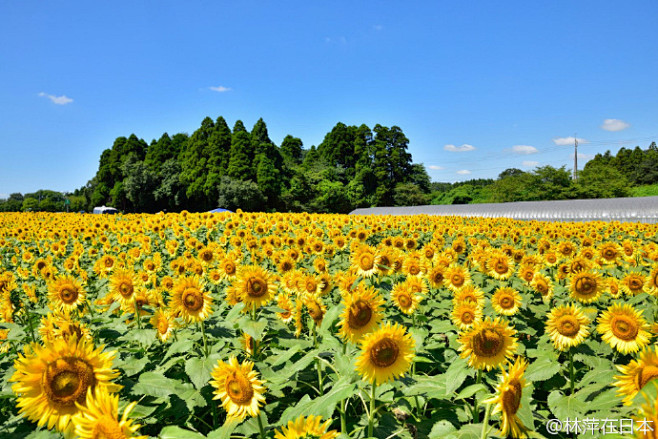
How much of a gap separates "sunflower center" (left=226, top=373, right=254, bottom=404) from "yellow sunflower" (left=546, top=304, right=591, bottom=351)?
200 cm

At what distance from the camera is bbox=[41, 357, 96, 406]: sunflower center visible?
1.29 meters

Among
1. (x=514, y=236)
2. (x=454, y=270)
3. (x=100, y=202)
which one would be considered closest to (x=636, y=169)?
(x=514, y=236)

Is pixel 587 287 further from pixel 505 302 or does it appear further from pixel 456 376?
pixel 456 376

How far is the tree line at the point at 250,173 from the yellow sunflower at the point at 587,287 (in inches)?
1508

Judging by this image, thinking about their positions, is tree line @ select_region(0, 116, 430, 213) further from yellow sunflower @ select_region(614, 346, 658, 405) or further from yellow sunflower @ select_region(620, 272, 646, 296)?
yellow sunflower @ select_region(614, 346, 658, 405)

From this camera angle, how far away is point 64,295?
120 inches

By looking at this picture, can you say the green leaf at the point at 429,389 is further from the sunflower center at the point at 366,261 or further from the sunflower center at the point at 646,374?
the sunflower center at the point at 366,261

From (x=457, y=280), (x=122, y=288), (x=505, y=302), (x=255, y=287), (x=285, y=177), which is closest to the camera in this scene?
(x=255, y=287)

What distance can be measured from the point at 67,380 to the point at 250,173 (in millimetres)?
43058

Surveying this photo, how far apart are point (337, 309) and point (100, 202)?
59.2 m

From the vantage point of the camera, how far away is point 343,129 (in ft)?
205

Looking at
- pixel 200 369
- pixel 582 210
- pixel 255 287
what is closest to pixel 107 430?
pixel 200 369

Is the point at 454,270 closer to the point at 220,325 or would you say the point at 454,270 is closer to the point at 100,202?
the point at 220,325

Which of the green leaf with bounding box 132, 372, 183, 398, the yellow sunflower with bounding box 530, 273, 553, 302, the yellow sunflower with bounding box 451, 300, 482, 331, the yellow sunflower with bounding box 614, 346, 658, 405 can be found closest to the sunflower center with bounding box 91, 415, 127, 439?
the green leaf with bounding box 132, 372, 183, 398
